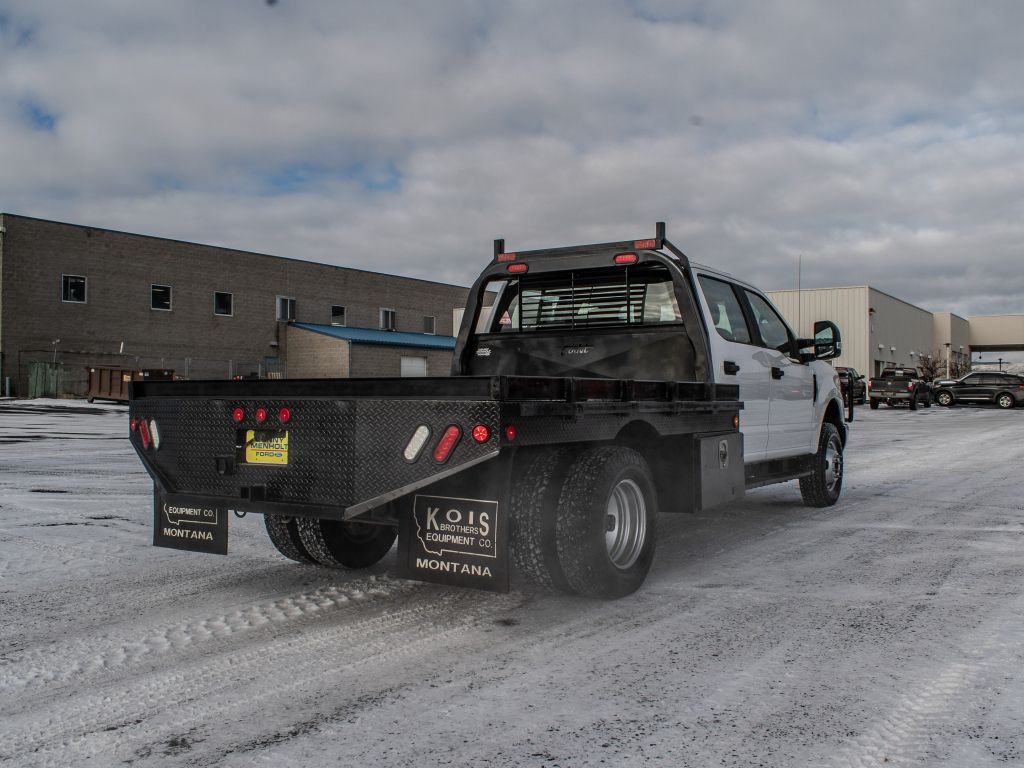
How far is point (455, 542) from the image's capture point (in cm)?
427

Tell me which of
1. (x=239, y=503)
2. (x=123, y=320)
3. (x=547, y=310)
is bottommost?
(x=239, y=503)

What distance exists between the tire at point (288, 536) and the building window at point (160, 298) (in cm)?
3708

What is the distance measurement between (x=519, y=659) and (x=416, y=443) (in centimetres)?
107

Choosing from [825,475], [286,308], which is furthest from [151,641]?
[286,308]

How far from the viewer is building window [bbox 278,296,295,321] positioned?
149 ft

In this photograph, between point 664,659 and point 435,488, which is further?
point 435,488

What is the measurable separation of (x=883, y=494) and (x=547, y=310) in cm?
479

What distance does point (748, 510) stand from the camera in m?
8.57

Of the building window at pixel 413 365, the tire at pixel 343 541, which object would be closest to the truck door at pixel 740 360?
the tire at pixel 343 541

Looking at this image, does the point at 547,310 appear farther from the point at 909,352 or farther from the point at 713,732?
the point at 909,352

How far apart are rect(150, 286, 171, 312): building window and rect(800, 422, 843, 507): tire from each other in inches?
1434

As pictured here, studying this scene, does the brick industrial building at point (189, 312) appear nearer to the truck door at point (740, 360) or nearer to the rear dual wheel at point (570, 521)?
the truck door at point (740, 360)

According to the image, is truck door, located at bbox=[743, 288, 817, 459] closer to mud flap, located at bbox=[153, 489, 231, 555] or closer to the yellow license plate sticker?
the yellow license plate sticker

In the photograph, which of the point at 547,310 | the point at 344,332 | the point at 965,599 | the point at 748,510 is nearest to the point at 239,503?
the point at 547,310
